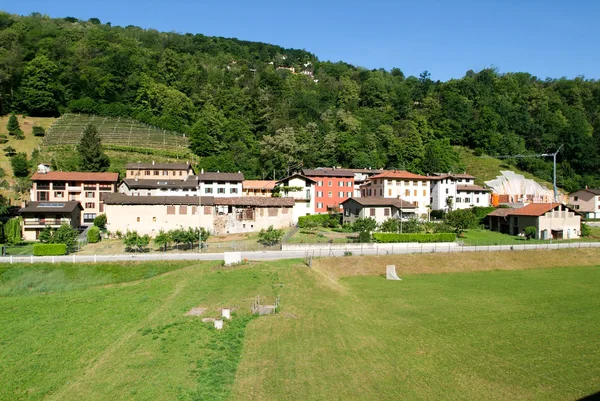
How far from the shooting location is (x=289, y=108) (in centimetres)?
11750

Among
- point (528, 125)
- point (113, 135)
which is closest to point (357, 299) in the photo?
point (113, 135)

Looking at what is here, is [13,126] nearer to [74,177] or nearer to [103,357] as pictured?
[74,177]

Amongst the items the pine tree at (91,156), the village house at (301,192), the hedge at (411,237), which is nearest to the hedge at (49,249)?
the hedge at (411,237)

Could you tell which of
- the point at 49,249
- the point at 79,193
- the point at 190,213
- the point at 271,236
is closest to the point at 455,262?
the point at 271,236

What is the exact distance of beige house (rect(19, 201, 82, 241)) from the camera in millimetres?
53531

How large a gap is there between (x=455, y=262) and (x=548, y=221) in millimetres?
22629

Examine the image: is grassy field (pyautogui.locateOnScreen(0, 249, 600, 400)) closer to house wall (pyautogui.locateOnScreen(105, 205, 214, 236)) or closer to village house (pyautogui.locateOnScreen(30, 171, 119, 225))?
house wall (pyautogui.locateOnScreen(105, 205, 214, 236))

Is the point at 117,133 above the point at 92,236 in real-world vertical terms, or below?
above

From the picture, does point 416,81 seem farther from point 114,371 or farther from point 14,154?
point 114,371

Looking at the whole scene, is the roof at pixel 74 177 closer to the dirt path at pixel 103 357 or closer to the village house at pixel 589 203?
the dirt path at pixel 103 357

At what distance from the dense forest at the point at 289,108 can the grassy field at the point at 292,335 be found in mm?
52307

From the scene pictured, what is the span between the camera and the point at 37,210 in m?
53.4

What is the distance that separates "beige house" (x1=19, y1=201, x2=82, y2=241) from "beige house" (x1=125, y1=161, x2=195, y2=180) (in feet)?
55.1

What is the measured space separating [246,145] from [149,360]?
270 ft
